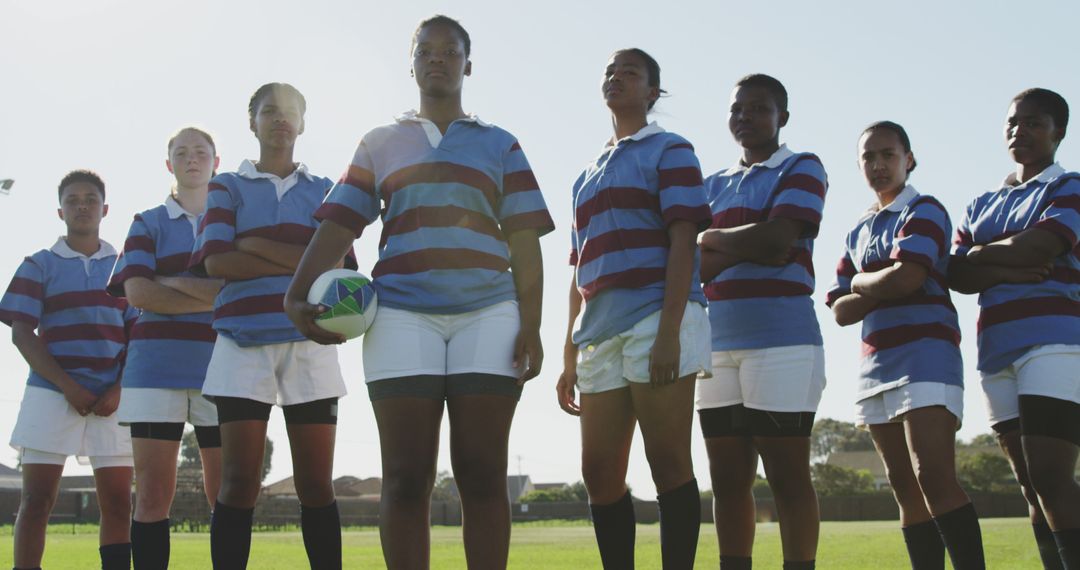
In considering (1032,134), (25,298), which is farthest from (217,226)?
(1032,134)

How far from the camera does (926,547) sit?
4.80 m

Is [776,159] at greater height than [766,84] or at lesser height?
lesser

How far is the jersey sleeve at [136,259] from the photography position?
215 inches

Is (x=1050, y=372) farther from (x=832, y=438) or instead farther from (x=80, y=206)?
(x=832, y=438)

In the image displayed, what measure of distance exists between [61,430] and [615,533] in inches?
149

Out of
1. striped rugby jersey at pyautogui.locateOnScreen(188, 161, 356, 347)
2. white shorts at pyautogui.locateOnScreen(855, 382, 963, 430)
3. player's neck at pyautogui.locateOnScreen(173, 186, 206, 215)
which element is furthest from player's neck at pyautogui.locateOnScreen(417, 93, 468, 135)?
white shorts at pyautogui.locateOnScreen(855, 382, 963, 430)

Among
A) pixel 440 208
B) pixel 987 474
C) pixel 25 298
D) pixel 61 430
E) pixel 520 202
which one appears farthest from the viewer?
pixel 987 474

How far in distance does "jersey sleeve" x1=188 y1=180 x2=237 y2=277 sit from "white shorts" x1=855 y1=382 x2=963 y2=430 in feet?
10.0

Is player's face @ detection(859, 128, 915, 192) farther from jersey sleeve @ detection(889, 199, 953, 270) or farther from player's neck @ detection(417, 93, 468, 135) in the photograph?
player's neck @ detection(417, 93, 468, 135)

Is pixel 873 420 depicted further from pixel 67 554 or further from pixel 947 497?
pixel 67 554

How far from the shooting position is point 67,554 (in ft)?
45.5

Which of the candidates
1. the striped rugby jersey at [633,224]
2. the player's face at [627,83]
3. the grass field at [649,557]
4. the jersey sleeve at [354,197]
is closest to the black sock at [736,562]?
the striped rugby jersey at [633,224]

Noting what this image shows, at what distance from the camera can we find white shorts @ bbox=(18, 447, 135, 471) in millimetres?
6195

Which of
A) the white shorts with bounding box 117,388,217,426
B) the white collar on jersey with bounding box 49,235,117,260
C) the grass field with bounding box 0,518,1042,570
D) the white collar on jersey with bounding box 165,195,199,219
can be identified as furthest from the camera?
the grass field with bounding box 0,518,1042,570
